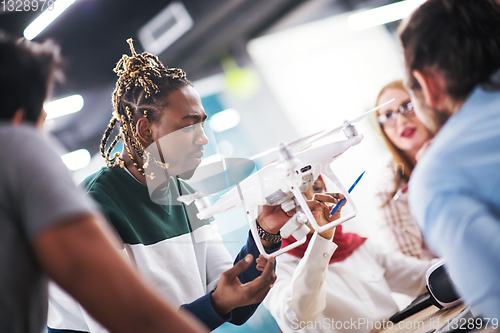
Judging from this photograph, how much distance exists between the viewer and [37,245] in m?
0.31

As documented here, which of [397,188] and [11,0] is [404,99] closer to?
[397,188]

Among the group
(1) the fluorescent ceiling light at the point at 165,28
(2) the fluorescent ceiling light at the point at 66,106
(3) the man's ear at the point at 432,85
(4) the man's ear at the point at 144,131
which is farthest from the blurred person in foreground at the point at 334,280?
(1) the fluorescent ceiling light at the point at 165,28

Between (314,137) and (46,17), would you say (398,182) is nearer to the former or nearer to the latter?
(314,137)

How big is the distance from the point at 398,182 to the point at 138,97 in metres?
1.03

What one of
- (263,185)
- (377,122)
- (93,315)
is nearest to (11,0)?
(263,185)

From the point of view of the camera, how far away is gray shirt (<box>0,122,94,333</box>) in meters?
0.32

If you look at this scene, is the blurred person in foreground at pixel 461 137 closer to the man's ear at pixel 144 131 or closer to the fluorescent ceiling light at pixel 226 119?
the man's ear at pixel 144 131

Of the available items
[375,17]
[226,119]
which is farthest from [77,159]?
[375,17]

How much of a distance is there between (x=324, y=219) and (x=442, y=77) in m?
0.37

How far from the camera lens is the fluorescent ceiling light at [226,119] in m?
1.43

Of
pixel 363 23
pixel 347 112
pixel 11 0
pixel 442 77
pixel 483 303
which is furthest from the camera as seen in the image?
pixel 363 23

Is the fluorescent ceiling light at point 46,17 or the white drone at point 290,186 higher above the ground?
the fluorescent ceiling light at point 46,17

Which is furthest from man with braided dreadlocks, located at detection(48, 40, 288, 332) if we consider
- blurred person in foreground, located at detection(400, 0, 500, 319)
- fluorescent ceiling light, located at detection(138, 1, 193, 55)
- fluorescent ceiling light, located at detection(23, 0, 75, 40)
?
fluorescent ceiling light, located at detection(138, 1, 193, 55)

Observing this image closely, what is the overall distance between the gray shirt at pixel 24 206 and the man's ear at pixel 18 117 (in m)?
0.04
